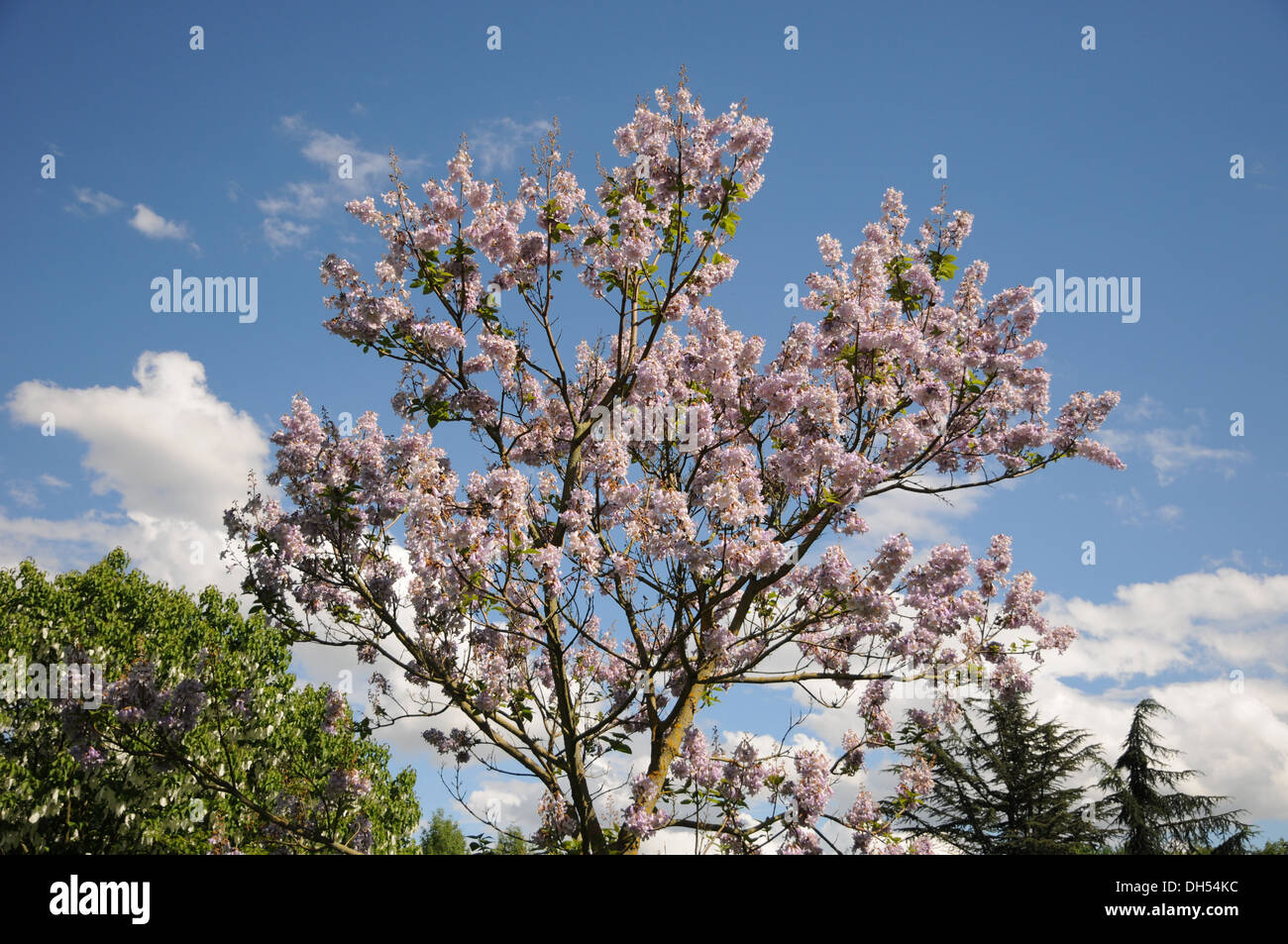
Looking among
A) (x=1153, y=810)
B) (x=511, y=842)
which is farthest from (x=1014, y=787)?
(x=511, y=842)

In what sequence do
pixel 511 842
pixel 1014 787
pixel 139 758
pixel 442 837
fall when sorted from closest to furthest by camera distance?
pixel 511 842 < pixel 139 758 < pixel 1014 787 < pixel 442 837

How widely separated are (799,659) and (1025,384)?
3.60 m

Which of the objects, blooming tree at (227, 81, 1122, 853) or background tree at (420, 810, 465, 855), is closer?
blooming tree at (227, 81, 1122, 853)

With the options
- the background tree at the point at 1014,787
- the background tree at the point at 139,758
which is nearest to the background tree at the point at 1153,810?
the background tree at the point at 1014,787

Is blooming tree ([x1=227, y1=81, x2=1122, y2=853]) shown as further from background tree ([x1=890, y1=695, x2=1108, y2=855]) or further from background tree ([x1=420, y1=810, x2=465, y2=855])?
Answer: background tree ([x1=420, y1=810, x2=465, y2=855])

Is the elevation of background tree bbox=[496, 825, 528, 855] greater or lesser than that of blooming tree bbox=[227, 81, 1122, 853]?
lesser

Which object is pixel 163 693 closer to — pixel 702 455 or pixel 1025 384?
pixel 702 455

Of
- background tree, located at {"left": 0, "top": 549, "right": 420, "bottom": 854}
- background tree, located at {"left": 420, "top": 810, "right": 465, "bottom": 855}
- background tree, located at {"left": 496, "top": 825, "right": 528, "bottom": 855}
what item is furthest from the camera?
background tree, located at {"left": 420, "top": 810, "right": 465, "bottom": 855}

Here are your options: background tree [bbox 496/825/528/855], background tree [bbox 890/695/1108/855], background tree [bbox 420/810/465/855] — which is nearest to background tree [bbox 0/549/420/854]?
background tree [bbox 496/825/528/855]

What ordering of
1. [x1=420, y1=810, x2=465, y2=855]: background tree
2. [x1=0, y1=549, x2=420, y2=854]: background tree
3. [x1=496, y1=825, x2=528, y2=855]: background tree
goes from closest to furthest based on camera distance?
[x1=496, y1=825, x2=528, y2=855]: background tree
[x1=0, y1=549, x2=420, y2=854]: background tree
[x1=420, y1=810, x2=465, y2=855]: background tree

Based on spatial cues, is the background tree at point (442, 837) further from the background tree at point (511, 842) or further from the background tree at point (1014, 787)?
the background tree at point (511, 842)

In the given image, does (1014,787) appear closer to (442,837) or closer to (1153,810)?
(1153,810)

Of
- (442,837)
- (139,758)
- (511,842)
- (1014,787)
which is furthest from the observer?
(442,837)
